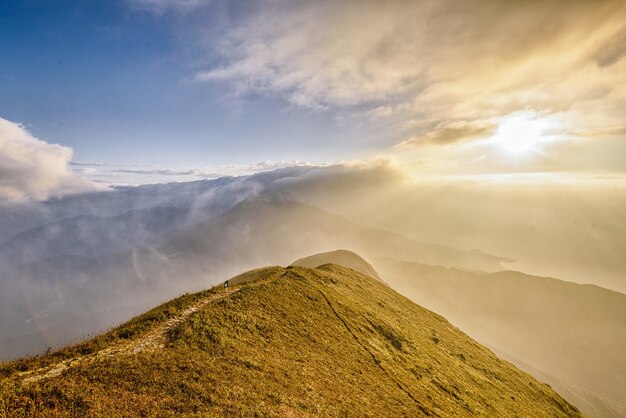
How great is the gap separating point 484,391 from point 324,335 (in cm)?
2789

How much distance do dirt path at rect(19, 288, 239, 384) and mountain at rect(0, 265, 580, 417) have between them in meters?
0.10

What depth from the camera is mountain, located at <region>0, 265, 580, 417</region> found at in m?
17.5

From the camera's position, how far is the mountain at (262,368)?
1750cm

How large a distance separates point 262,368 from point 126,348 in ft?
35.9

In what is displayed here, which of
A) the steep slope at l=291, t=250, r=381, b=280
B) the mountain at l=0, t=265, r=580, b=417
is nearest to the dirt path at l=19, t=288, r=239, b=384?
the mountain at l=0, t=265, r=580, b=417

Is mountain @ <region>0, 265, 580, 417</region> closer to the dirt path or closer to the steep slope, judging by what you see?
the dirt path

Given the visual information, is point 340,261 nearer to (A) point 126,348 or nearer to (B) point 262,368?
(B) point 262,368

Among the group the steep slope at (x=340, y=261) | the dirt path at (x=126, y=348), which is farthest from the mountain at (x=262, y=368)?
the steep slope at (x=340, y=261)

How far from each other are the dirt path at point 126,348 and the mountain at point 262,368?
3.8 inches

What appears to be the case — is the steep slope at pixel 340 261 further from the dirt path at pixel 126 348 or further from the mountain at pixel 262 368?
the dirt path at pixel 126 348

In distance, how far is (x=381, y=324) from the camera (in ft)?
146

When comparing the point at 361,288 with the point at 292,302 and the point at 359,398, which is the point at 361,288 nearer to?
the point at 292,302

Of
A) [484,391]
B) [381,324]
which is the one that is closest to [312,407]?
[381,324]

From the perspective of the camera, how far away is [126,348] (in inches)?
885
